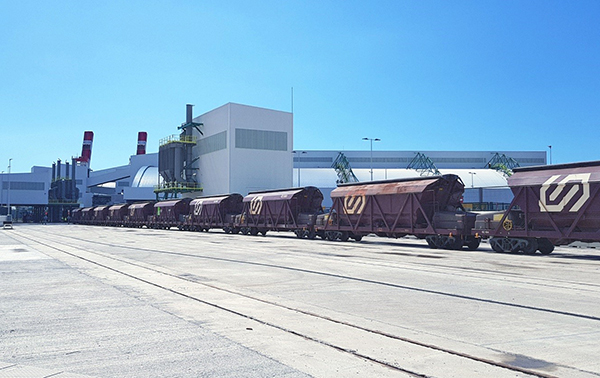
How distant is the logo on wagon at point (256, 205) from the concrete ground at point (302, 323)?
2717cm

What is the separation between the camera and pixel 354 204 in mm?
32344

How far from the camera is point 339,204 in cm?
3375

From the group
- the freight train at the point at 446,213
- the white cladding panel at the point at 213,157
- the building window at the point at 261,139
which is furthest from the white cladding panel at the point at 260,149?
the freight train at the point at 446,213

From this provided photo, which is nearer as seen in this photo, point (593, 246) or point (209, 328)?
point (209, 328)

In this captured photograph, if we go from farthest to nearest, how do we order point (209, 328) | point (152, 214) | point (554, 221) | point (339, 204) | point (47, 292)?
1. point (152, 214)
2. point (339, 204)
3. point (554, 221)
4. point (47, 292)
5. point (209, 328)

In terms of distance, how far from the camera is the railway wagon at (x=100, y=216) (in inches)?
3366

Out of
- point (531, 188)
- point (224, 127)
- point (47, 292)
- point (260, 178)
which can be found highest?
point (224, 127)

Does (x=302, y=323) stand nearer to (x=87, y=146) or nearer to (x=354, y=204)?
(x=354, y=204)

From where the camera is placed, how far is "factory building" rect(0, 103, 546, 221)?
71.3 m

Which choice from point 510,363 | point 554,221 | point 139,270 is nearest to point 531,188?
point 554,221

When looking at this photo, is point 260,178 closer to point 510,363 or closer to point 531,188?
point 531,188

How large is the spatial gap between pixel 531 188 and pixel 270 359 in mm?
19407

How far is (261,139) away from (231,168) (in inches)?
252

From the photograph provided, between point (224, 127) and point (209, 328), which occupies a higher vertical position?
point (224, 127)
